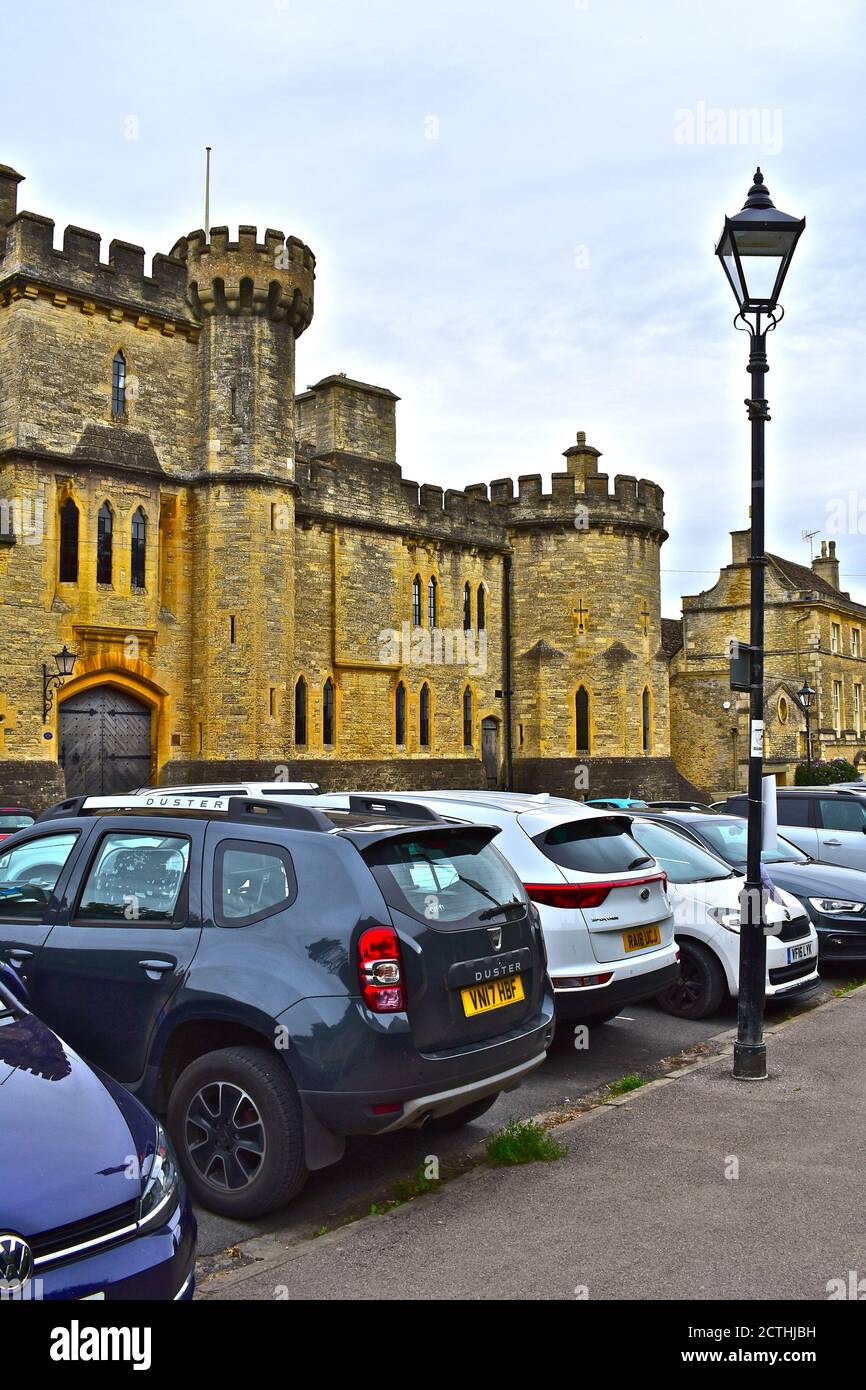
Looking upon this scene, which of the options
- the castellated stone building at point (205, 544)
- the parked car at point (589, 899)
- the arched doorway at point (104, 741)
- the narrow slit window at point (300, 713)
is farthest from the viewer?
the narrow slit window at point (300, 713)

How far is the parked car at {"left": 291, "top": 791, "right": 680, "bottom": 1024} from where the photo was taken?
7176 millimetres

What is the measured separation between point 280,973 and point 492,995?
1096 millimetres

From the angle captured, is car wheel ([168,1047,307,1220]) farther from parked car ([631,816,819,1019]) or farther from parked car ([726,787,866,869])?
parked car ([726,787,866,869])

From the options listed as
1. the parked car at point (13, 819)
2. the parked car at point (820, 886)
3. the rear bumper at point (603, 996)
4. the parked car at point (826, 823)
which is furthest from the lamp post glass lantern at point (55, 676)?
the rear bumper at point (603, 996)

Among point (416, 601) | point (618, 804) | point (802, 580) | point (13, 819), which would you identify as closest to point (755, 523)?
point (618, 804)

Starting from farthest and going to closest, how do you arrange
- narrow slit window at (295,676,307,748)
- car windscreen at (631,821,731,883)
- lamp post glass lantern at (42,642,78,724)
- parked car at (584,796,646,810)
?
narrow slit window at (295,676,307,748), lamp post glass lantern at (42,642,78,724), parked car at (584,796,646,810), car windscreen at (631,821,731,883)

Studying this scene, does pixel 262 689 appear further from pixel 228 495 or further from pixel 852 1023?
pixel 852 1023

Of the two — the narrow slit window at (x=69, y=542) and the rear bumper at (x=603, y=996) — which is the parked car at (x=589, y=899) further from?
the narrow slit window at (x=69, y=542)

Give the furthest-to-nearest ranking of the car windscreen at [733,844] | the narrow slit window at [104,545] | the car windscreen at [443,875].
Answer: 1. the narrow slit window at [104,545]
2. the car windscreen at [733,844]
3. the car windscreen at [443,875]

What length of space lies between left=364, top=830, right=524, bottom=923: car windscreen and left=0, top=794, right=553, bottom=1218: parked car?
0.03 ft

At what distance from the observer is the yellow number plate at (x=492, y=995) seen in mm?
5156

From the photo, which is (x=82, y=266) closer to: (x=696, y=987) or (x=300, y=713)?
(x=300, y=713)

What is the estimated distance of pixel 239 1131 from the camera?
193 inches

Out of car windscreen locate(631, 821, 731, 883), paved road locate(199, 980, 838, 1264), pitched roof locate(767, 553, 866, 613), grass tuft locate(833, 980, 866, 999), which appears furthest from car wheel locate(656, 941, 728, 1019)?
pitched roof locate(767, 553, 866, 613)
